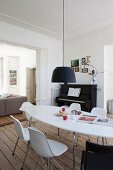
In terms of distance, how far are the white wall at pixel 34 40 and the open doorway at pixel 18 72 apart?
243 centimetres

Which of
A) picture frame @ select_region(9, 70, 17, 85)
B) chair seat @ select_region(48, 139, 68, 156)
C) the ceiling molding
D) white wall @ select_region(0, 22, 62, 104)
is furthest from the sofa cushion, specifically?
chair seat @ select_region(48, 139, 68, 156)

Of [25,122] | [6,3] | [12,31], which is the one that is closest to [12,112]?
[25,122]

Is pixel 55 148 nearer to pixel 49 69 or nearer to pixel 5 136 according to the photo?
pixel 5 136

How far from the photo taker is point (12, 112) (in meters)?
5.55

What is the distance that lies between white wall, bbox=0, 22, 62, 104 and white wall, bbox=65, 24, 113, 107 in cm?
64

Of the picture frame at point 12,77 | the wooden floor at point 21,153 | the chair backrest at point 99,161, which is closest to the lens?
the chair backrest at point 99,161

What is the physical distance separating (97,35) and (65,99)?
234cm

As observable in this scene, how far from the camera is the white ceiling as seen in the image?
10.8ft

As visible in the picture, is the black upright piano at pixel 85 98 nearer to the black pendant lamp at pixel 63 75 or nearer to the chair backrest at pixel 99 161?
the black pendant lamp at pixel 63 75

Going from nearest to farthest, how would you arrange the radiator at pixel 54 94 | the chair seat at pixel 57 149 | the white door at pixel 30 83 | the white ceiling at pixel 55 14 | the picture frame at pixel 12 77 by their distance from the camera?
the chair seat at pixel 57 149, the white ceiling at pixel 55 14, the radiator at pixel 54 94, the white door at pixel 30 83, the picture frame at pixel 12 77

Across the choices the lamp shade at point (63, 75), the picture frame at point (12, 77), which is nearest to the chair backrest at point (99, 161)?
the lamp shade at point (63, 75)

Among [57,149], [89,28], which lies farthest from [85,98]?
[57,149]

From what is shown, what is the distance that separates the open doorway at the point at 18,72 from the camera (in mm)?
8086

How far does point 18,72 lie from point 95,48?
5077mm
